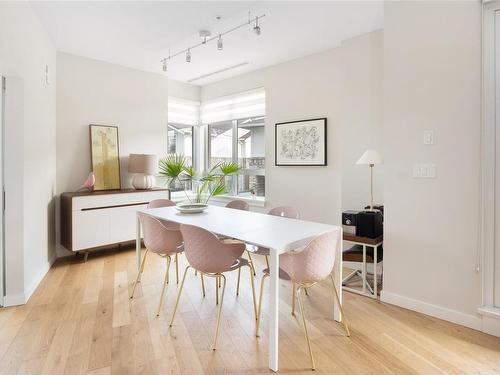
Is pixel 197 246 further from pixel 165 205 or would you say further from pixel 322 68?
pixel 322 68

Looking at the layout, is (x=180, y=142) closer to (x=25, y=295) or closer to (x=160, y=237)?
(x=160, y=237)

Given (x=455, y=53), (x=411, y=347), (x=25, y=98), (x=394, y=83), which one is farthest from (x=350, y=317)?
(x=25, y=98)

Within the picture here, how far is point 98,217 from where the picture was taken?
4.06 meters

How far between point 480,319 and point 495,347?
0.24 metres

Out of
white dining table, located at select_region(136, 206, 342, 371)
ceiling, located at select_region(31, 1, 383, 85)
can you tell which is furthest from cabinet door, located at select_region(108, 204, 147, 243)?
ceiling, located at select_region(31, 1, 383, 85)

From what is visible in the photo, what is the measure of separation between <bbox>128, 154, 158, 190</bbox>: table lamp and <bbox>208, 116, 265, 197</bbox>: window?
1.50 metres

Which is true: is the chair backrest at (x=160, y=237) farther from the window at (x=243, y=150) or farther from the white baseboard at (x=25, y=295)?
the window at (x=243, y=150)

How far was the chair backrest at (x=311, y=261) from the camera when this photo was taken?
2.01m

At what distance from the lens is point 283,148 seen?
15.0 ft

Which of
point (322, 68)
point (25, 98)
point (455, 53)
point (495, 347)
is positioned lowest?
point (495, 347)

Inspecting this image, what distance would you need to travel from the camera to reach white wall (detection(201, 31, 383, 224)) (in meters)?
3.54

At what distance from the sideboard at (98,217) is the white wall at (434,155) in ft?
10.9

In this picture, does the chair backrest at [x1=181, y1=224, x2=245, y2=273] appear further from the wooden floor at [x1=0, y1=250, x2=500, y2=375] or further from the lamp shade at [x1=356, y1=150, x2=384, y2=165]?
the lamp shade at [x1=356, y1=150, x2=384, y2=165]

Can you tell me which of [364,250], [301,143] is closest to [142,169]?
[301,143]
